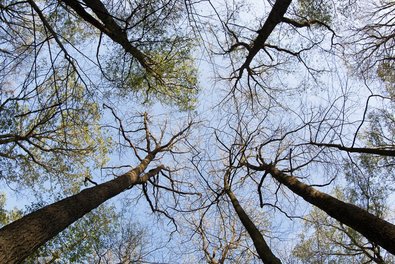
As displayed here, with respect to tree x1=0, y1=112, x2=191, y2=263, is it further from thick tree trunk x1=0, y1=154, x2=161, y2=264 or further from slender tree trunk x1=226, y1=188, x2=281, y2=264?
slender tree trunk x1=226, y1=188, x2=281, y2=264

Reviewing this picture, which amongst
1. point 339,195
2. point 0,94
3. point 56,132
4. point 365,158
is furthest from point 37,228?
point 339,195

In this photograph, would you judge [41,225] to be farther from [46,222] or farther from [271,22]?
[271,22]

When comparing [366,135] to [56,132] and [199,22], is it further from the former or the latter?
[56,132]

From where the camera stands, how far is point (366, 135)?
8203 mm

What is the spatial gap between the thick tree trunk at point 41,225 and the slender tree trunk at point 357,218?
279 centimetres

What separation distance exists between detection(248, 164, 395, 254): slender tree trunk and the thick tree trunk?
9.17 ft

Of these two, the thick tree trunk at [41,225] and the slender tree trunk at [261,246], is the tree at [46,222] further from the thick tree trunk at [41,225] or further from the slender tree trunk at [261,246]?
the slender tree trunk at [261,246]

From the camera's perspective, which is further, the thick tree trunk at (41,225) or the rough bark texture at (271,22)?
the rough bark texture at (271,22)

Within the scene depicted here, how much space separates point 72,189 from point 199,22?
21.7ft

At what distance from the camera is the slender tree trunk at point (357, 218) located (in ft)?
10.6

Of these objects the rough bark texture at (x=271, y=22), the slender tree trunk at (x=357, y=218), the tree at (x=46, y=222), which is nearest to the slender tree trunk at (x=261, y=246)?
the slender tree trunk at (x=357, y=218)

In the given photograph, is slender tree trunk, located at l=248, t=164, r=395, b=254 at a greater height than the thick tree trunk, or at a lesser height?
greater

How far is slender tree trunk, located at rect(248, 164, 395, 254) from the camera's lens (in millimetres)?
3223

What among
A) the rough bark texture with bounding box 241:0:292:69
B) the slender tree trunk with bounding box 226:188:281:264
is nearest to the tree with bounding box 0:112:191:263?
the slender tree trunk with bounding box 226:188:281:264
